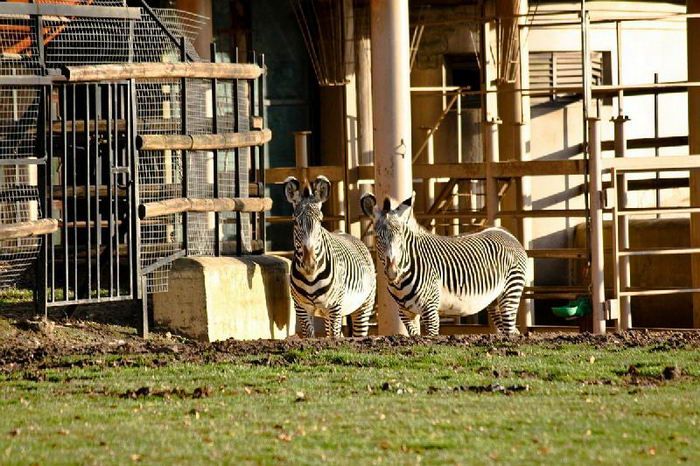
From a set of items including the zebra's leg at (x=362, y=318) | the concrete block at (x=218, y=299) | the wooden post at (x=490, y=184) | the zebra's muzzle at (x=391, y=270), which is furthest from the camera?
the wooden post at (x=490, y=184)

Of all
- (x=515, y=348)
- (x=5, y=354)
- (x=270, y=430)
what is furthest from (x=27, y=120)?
(x=270, y=430)

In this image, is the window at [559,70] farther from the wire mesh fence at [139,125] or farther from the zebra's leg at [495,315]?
the wire mesh fence at [139,125]

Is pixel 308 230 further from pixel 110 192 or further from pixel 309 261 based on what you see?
pixel 110 192

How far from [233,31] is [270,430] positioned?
47.7ft

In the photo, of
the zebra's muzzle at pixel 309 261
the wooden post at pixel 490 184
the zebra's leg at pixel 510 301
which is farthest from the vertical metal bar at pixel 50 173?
the wooden post at pixel 490 184

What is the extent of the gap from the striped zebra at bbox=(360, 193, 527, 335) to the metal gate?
2.93 metres

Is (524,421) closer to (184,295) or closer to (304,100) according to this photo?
(184,295)

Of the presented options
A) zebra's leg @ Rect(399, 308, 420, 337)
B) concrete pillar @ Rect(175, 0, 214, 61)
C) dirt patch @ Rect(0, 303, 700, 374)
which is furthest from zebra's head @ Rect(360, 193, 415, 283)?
concrete pillar @ Rect(175, 0, 214, 61)

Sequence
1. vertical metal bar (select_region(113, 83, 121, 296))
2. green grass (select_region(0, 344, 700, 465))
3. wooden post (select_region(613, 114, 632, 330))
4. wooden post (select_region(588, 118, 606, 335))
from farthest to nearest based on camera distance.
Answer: wooden post (select_region(613, 114, 632, 330)) → wooden post (select_region(588, 118, 606, 335)) → vertical metal bar (select_region(113, 83, 121, 296)) → green grass (select_region(0, 344, 700, 465))

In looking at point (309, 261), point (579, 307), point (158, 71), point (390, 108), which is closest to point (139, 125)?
point (158, 71)

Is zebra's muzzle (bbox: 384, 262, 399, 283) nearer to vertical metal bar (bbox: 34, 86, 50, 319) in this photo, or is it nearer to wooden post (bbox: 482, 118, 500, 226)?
wooden post (bbox: 482, 118, 500, 226)

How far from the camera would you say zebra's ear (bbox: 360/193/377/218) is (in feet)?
57.2

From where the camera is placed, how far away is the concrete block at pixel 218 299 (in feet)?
51.1

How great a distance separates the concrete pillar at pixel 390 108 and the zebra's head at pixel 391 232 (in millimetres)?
839
